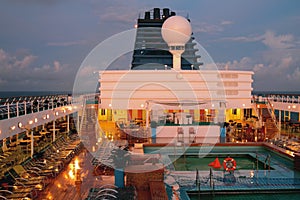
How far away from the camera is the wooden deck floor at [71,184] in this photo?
591 centimetres

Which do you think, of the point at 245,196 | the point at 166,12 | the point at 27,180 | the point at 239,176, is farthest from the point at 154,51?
the point at 27,180

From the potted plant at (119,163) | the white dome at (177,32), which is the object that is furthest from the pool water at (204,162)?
the white dome at (177,32)

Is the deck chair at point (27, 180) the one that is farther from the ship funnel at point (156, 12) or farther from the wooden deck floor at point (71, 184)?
the ship funnel at point (156, 12)

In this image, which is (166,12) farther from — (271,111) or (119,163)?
(119,163)

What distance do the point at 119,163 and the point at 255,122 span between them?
8403 millimetres

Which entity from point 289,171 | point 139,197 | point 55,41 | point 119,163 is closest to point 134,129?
point 119,163

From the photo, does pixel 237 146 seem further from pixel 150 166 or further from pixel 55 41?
pixel 55 41

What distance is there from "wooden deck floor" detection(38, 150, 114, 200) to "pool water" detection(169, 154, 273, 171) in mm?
2482

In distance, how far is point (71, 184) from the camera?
262 inches

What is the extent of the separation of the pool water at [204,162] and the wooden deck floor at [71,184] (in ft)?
8.14

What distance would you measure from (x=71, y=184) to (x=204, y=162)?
4387mm

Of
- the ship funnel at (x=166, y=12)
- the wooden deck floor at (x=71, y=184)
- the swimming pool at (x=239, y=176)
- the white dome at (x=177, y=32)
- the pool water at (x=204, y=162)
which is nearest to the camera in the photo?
the wooden deck floor at (x=71, y=184)

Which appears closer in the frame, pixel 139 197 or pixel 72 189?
pixel 139 197

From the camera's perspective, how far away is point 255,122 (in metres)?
14.1
